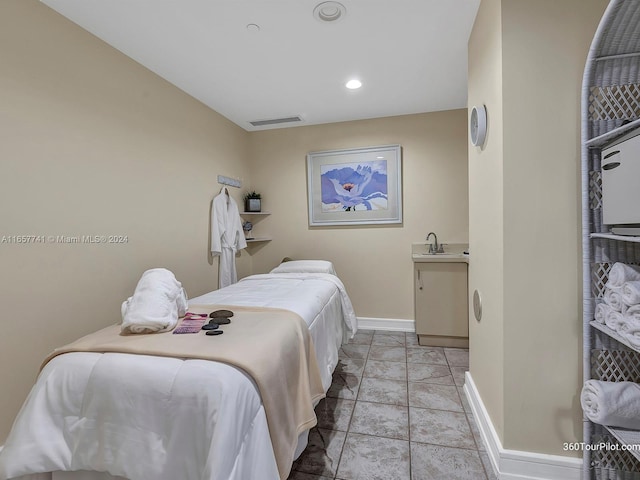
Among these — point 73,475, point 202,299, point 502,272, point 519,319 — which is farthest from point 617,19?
point 73,475

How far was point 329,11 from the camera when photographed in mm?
1772

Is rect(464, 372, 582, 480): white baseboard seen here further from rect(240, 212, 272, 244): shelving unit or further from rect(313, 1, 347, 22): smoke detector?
rect(240, 212, 272, 244): shelving unit

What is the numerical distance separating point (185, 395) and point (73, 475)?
635 millimetres

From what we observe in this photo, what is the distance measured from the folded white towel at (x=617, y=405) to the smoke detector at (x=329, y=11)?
2317 millimetres

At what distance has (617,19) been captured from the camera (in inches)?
40.6

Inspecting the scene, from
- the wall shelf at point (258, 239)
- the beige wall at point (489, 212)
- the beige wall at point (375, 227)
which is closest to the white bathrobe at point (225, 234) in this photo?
the wall shelf at point (258, 239)

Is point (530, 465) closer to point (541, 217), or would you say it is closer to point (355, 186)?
point (541, 217)

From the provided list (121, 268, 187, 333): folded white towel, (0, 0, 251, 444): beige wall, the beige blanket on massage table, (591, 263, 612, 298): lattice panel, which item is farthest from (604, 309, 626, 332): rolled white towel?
(0, 0, 251, 444): beige wall

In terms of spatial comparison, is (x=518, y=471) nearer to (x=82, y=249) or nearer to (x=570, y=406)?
(x=570, y=406)

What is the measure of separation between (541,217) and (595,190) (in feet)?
0.68

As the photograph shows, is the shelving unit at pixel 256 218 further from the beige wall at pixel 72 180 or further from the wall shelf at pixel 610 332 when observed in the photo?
the wall shelf at pixel 610 332

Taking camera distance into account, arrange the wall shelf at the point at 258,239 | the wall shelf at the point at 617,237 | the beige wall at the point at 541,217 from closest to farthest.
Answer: the wall shelf at the point at 617,237 → the beige wall at the point at 541,217 → the wall shelf at the point at 258,239

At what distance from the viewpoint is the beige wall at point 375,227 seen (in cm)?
331

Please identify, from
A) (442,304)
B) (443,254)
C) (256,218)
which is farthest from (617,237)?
(256,218)
